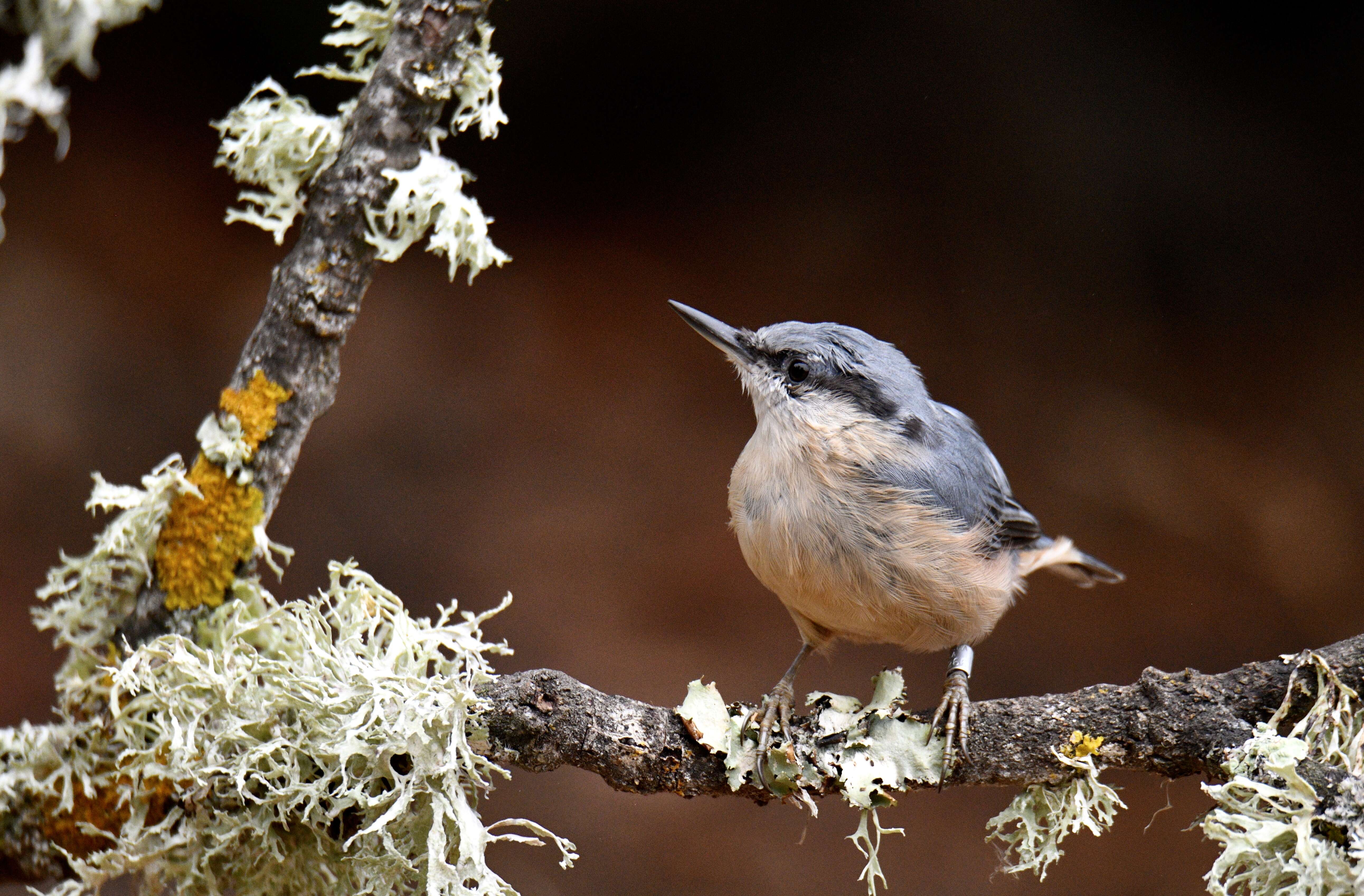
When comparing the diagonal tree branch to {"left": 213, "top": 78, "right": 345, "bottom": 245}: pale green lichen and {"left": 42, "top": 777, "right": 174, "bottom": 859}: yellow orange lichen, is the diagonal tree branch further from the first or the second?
{"left": 42, "top": 777, "right": 174, "bottom": 859}: yellow orange lichen

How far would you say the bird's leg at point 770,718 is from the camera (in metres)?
1.19

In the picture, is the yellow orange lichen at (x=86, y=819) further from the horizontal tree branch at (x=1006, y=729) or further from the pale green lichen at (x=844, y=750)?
the pale green lichen at (x=844, y=750)

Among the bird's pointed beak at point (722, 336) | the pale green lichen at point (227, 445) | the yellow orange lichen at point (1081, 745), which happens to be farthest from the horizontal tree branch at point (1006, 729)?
the bird's pointed beak at point (722, 336)

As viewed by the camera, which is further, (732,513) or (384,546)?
(384,546)

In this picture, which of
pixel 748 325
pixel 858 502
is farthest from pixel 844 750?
pixel 748 325

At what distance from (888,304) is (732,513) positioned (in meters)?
1.02

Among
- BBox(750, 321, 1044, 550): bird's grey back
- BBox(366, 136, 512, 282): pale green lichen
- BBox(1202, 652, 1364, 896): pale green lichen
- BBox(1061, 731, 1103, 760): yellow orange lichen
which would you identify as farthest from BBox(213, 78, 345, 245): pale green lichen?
BBox(1202, 652, 1364, 896): pale green lichen

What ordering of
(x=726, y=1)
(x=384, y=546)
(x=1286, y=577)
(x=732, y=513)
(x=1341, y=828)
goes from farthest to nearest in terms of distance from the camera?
1. (x=384, y=546)
2. (x=1286, y=577)
3. (x=726, y=1)
4. (x=732, y=513)
5. (x=1341, y=828)

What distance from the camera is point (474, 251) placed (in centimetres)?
128

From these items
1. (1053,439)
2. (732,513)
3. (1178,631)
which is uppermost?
(1053,439)

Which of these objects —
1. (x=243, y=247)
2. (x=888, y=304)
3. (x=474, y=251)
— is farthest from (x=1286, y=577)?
(x=243, y=247)

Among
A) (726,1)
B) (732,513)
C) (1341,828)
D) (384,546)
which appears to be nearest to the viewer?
(1341,828)

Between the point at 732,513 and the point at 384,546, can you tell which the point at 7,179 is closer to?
the point at 384,546

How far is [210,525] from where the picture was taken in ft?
4.28
